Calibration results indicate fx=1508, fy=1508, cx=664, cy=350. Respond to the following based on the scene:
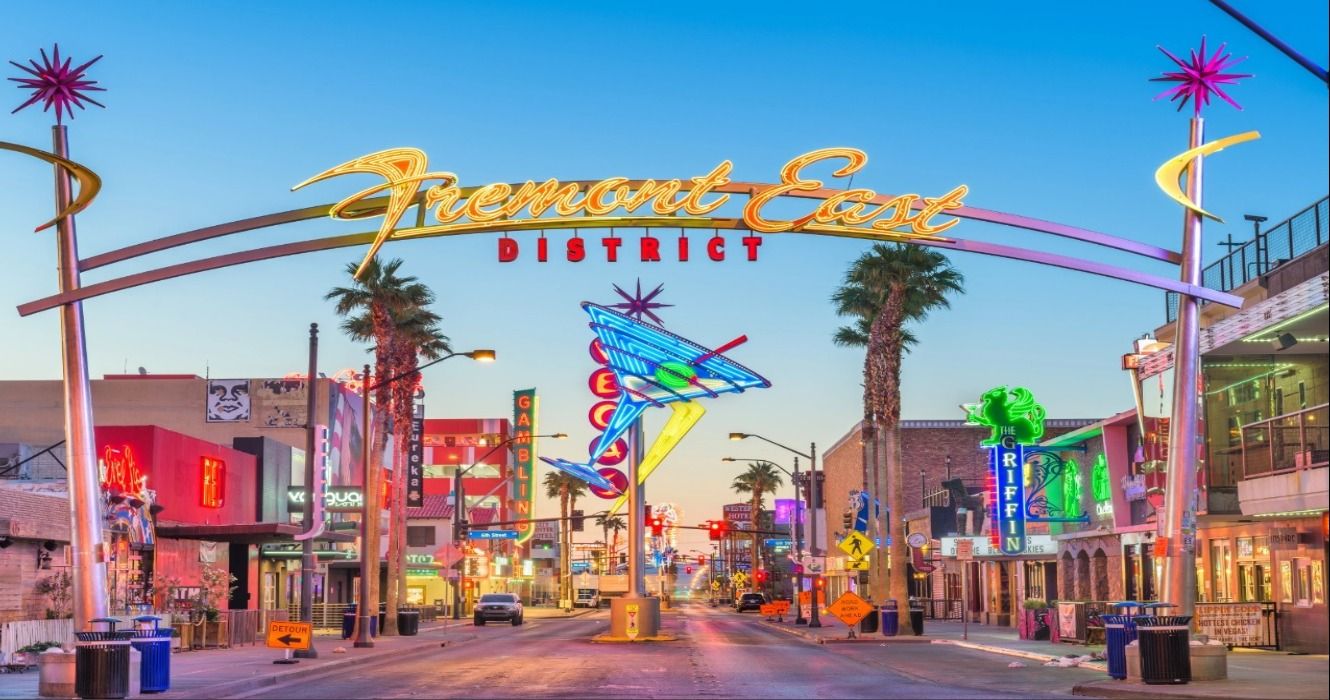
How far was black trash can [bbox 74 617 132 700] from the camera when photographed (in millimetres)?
22516

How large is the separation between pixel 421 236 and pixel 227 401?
5052cm

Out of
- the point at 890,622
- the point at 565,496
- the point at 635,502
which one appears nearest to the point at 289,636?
the point at 635,502

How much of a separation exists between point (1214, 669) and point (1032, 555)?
32.0 meters

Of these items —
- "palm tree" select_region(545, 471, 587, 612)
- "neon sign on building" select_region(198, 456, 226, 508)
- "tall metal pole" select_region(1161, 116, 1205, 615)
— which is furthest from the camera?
"palm tree" select_region(545, 471, 587, 612)

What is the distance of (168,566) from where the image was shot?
143ft

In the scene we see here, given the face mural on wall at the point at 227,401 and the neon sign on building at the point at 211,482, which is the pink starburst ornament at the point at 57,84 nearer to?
the neon sign on building at the point at 211,482

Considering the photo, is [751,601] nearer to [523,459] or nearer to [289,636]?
[523,459]

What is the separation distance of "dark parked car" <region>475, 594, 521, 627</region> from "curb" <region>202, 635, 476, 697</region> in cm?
2459

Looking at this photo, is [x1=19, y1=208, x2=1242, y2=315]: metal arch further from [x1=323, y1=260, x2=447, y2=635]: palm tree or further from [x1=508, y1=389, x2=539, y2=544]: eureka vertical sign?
[x1=508, y1=389, x2=539, y2=544]: eureka vertical sign

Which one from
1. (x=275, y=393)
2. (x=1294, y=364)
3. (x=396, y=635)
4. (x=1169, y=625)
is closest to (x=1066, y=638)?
(x=1294, y=364)

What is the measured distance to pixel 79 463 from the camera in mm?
23453

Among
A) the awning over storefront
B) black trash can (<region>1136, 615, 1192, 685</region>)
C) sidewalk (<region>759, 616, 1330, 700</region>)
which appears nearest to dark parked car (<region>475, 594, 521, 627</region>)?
the awning over storefront

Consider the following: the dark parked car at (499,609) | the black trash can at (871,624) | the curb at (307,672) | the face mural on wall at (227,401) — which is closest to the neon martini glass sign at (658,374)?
the curb at (307,672)

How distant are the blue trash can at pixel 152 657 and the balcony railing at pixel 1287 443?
1888cm
